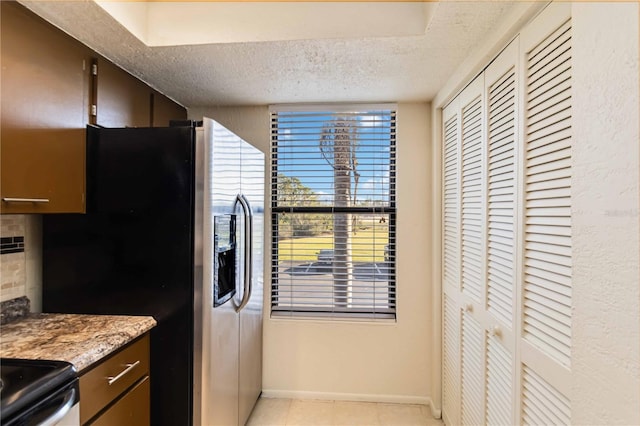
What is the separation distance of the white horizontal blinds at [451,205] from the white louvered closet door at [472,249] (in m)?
0.10

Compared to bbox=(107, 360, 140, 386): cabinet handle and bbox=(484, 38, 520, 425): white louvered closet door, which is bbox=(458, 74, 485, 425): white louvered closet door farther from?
bbox=(107, 360, 140, 386): cabinet handle

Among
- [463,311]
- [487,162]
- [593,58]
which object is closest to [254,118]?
[487,162]

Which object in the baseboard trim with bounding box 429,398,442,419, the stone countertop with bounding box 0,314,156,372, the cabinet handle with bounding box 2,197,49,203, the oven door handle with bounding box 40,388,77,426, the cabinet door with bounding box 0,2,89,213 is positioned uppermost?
the cabinet door with bounding box 0,2,89,213

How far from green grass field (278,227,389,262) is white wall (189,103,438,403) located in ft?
0.47

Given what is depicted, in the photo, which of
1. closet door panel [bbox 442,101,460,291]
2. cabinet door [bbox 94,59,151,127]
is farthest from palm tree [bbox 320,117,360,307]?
cabinet door [bbox 94,59,151,127]

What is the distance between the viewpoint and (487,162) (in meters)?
1.49

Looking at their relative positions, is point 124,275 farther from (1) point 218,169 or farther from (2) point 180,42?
(2) point 180,42

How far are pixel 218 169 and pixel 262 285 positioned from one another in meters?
1.06

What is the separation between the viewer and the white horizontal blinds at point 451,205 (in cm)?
191

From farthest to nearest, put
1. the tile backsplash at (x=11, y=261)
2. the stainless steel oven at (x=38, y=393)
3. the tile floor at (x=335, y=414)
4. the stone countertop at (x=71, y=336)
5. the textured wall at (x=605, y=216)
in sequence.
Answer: the tile floor at (x=335, y=414) < the tile backsplash at (x=11, y=261) < the stone countertop at (x=71, y=336) < the stainless steel oven at (x=38, y=393) < the textured wall at (x=605, y=216)

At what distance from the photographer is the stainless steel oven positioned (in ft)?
2.79

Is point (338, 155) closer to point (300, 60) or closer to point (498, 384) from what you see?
point (300, 60)

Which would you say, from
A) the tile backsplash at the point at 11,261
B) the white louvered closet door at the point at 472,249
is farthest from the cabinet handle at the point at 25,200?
the white louvered closet door at the point at 472,249

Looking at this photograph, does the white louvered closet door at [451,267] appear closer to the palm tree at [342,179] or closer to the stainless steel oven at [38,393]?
the palm tree at [342,179]
